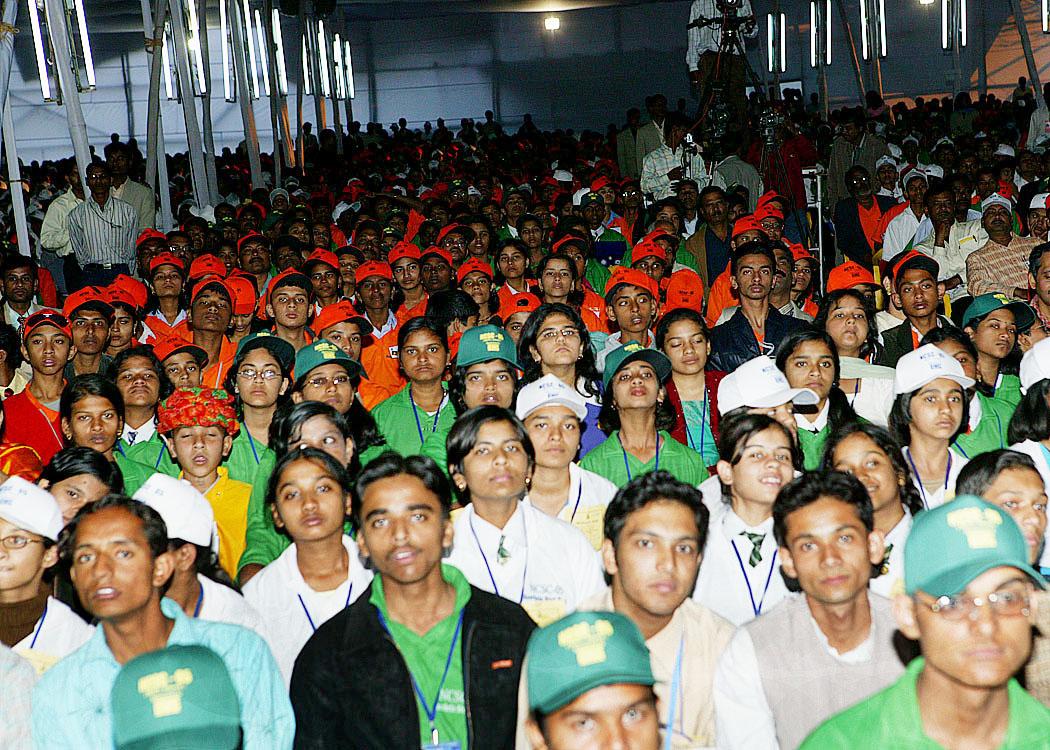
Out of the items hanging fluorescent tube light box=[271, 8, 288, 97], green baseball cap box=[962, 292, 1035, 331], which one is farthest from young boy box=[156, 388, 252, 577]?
hanging fluorescent tube light box=[271, 8, 288, 97]

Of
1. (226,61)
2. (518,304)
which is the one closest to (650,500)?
(518,304)

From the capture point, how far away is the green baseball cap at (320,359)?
19.7 feet

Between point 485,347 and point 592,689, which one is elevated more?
point 485,347

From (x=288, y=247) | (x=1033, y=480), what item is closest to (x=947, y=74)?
(x=288, y=247)

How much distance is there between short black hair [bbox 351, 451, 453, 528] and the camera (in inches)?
156

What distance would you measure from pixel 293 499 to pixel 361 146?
1753cm

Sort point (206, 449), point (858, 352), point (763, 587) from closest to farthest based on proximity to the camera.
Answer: point (763, 587)
point (206, 449)
point (858, 352)

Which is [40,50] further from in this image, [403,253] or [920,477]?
[920,477]

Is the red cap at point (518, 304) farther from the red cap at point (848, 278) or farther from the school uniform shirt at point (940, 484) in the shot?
the school uniform shirt at point (940, 484)

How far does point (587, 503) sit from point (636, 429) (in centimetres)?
70

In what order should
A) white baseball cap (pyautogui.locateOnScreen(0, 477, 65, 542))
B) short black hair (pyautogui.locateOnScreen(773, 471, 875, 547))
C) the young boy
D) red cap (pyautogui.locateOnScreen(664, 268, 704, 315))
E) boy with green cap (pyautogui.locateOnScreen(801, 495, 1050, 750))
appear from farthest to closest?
red cap (pyautogui.locateOnScreen(664, 268, 704, 315)), the young boy, white baseball cap (pyautogui.locateOnScreen(0, 477, 65, 542)), short black hair (pyautogui.locateOnScreen(773, 471, 875, 547)), boy with green cap (pyautogui.locateOnScreen(801, 495, 1050, 750))

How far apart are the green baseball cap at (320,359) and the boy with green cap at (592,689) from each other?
3.46 m

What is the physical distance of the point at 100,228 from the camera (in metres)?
10.8

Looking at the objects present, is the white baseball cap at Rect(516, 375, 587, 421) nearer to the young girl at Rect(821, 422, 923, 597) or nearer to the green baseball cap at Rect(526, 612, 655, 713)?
the young girl at Rect(821, 422, 923, 597)
